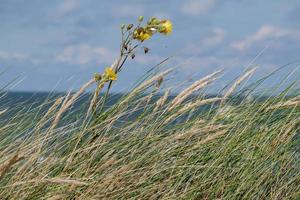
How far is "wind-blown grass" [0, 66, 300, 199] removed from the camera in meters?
2.82

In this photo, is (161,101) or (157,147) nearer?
(157,147)

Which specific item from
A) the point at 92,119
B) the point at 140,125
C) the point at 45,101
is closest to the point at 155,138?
the point at 140,125

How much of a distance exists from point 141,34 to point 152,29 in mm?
62

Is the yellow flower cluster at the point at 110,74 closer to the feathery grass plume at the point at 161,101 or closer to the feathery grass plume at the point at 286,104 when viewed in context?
the feathery grass plume at the point at 161,101

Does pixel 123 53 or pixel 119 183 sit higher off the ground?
pixel 123 53

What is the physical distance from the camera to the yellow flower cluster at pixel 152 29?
9.62 feet

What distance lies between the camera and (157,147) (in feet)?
9.88

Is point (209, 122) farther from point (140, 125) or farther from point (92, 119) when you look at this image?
point (92, 119)

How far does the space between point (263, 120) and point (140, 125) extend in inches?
30.8

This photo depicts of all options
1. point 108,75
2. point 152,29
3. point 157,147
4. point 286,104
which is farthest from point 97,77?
point 286,104

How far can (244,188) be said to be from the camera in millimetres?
3045

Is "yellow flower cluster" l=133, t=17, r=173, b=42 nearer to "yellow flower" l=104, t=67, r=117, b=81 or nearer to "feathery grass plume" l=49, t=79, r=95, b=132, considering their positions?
"yellow flower" l=104, t=67, r=117, b=81

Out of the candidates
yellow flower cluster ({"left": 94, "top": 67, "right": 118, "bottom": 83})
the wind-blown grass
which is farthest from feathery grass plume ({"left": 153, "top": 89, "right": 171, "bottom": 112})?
yellow flower cluster ({"left": 94, "top": 67, "right": 118, "bottom": 83})

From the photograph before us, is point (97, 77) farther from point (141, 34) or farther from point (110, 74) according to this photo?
point (141, 34)
